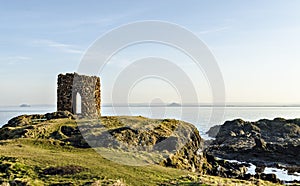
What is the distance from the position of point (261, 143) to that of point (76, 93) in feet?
137

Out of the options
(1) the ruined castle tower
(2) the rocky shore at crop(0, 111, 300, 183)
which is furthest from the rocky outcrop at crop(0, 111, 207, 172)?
(1) the ruined castle tower

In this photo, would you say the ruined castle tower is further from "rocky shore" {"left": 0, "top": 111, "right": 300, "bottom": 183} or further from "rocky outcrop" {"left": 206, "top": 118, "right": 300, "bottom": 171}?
"rocky outcrop" {"left": 206, "top": 118, "right": 300, "bottom": 171}

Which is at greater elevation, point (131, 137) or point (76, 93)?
point (76, 93)

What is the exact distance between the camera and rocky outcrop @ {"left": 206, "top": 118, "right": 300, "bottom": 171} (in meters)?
64.2

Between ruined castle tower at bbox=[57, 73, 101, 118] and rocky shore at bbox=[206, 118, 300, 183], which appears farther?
rocky shore at bbox=[206, 118, 300, 183]

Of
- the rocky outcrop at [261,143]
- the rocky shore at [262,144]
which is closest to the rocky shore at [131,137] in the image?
the rocky shore at [262,144]

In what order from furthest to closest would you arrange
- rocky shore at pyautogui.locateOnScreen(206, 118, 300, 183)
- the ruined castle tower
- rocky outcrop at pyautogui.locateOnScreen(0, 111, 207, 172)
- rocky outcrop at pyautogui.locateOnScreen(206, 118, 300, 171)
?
rocky outcrop at pyautogui.locateOnScreen(206, 118, 300, 171), rocky shore at pyautogui.locateOnScreen(206, 118, 300, 183), the ruined castle tower, rocky outcrop at pyautogui.locateOnScreen(0, 111, 207, 172)

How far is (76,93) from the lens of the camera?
4841 centimetres

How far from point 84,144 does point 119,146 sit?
3346 millimetres

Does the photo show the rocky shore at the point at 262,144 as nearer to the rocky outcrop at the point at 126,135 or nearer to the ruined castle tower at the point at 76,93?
the rocky outcrop at the point at 126,135

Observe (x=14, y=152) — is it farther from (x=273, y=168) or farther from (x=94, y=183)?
(x=273, y=168)

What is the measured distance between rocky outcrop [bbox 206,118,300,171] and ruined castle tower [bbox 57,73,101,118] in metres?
32.5

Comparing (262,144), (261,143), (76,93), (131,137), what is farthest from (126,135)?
(262,144)

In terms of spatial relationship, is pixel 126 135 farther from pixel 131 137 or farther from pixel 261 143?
pixel 261 143
